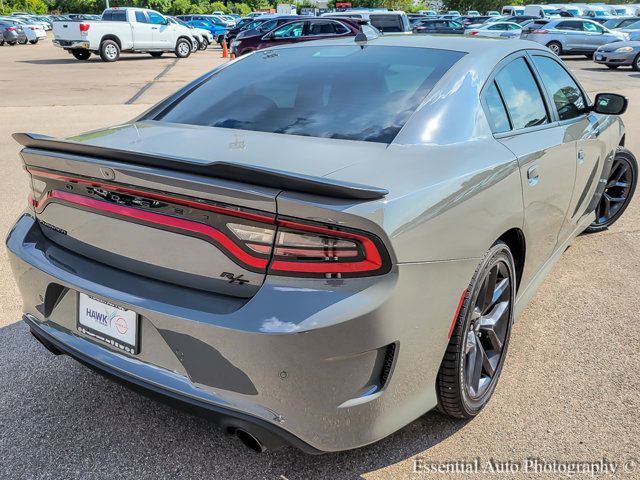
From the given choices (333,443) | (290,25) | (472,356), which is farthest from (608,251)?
(290,25)

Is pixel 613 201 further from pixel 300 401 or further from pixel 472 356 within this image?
pixel 300 401

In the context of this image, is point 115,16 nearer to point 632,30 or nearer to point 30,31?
point 30,31

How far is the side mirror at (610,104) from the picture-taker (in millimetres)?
3791

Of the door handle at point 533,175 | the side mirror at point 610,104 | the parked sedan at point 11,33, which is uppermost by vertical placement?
the side mirror at point 610,104

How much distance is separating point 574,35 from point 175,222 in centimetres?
2790

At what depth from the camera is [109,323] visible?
2.08 m

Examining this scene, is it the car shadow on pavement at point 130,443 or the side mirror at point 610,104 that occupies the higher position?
the side mirror at point 610,104

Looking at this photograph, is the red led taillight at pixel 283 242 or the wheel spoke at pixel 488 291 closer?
the red led taillight at pixel 283 242

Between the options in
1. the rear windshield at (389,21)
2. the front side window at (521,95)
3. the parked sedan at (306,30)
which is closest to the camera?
the front side window at (521,95)

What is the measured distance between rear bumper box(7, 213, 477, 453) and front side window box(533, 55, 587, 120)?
71.9 inches

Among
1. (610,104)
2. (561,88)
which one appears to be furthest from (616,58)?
(561,88)

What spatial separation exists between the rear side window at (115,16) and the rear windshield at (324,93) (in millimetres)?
22861

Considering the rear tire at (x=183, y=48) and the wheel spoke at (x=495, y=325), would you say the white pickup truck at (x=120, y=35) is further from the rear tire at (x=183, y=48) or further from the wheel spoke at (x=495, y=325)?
the wheel spoke at (x=495, y=325)

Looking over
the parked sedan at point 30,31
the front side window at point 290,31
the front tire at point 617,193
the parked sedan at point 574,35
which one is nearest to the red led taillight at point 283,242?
the front tire at point 617,193
